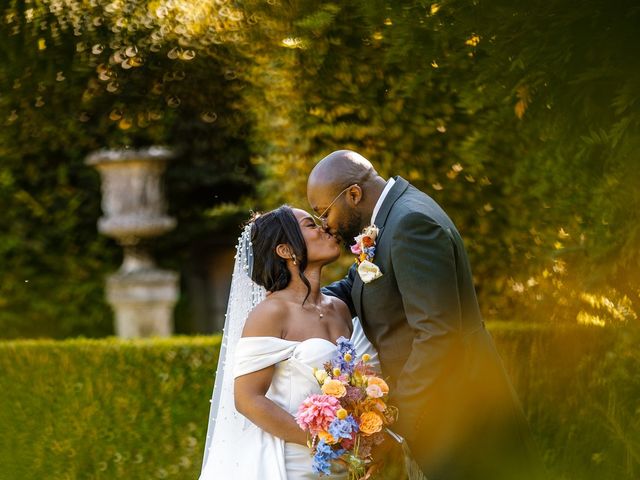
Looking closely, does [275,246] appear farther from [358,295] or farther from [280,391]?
[280,391]

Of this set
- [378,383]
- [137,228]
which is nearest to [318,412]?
[378,383]

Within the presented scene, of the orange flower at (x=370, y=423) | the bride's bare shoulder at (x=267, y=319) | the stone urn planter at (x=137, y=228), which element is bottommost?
the stone urn planter at (x=137, y=228)

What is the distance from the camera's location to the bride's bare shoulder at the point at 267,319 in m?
3.26

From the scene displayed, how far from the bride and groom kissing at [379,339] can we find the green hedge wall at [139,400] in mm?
1882

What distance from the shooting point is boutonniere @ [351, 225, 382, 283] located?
10.6ft

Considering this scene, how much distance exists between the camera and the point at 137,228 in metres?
12.4

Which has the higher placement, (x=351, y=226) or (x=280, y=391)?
(x=351, y=226)

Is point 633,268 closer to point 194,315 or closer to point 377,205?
point 377,205

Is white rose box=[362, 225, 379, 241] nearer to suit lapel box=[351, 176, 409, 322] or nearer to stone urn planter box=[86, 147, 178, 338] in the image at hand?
suit lapel box=[351, 176, 409, 322]

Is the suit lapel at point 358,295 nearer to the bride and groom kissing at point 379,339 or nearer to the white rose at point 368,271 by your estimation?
the bride and groom kissing at point 379,339

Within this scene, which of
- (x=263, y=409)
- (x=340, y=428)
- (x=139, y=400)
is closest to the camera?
(x=340, y=428)

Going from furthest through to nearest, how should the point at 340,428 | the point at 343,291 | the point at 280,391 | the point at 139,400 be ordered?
the point at 139,400 < the point at 343,291 < the point at 280,391 < the point at 340,428

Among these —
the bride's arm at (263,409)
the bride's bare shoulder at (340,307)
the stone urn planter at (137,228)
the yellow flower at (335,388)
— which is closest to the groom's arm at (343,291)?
the bride's bare shoulder at (340,307)

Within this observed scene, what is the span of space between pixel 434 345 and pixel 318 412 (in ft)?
1.28
